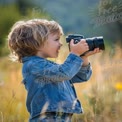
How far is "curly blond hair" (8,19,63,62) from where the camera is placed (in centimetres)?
391

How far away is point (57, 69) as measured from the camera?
3.72 metres

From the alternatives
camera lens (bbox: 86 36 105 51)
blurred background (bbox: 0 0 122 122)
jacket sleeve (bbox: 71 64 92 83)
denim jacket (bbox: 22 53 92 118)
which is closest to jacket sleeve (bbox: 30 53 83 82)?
denim jacket (bbox: 22 53 92 118)

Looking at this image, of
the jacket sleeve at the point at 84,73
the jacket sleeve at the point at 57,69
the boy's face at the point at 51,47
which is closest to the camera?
the jacket sleeve at the point at 57,69

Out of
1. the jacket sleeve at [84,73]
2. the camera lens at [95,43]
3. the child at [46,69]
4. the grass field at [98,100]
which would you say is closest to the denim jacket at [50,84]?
the child at [46,69]

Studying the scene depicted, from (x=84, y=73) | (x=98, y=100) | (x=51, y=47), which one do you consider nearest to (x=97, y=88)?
(x=98, y=100)

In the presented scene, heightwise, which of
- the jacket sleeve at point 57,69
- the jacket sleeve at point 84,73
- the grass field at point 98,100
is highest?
the jacket sleeve at point 57,69

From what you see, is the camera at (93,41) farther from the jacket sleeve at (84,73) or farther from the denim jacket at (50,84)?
the jacket sleeve at (84,73)

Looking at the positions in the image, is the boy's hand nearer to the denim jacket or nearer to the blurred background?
the denim jacket

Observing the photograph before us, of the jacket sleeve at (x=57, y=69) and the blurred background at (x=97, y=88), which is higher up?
the jacket sleeve at (x=57, y=69)

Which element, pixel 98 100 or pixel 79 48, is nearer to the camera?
pixel 79 48

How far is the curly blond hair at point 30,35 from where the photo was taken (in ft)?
12.8

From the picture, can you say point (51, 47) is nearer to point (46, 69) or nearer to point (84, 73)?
point (46, 69)

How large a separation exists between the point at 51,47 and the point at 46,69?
195 millimetres

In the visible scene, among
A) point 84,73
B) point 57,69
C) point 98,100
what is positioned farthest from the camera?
point 98,100
